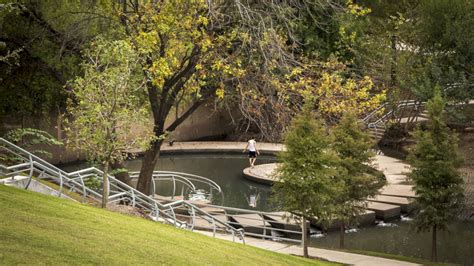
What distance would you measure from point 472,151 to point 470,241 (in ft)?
37.4

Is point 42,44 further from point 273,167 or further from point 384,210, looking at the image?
point 273,167

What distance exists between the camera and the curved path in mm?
22266

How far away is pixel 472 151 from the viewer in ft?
124

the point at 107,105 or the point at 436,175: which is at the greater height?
the point at 107,105

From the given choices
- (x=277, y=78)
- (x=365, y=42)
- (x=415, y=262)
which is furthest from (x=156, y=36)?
(x=365, y=42)

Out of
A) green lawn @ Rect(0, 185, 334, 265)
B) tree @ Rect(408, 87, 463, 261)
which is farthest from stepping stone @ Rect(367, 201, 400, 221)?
green lawn @ Rect(0, 185, 334, 265)

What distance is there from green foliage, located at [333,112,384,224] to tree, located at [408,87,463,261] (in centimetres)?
165

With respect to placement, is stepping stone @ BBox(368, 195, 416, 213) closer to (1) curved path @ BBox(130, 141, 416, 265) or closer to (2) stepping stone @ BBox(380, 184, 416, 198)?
(2) stepping stone @ BBox(380, 184, 416, 198)

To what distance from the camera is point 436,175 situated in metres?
23.9

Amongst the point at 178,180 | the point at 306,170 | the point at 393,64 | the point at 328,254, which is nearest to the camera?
the point at 306,170

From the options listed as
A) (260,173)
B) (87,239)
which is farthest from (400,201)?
(87,239)

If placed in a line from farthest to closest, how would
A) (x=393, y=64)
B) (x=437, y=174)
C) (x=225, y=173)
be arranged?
1. (x=225, y=173)
2. (x=393, y=64)
3. (x=437, y=174)

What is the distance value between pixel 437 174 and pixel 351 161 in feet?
8.86

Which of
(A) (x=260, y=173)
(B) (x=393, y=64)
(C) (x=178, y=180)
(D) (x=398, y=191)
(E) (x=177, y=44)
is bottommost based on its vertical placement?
(D) (x=398, y=191)
